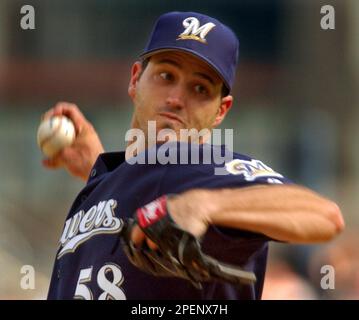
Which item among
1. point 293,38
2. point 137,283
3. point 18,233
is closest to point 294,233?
point 137,283

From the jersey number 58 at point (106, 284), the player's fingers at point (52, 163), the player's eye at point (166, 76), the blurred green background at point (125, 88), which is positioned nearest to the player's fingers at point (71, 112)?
the player's fingers at point (52, 163)

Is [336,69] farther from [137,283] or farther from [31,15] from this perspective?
[137,283]

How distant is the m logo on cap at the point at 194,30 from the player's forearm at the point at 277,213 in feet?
2.81

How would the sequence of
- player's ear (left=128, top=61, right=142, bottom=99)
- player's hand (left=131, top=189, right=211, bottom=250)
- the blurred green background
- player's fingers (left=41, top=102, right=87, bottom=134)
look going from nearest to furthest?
1. player's hand (left=131, top=189, right=211, bottom=250)
2. player's ear (left=128, top=61, right=142, bottom=99)
3. player's fingers (left=41, top=102, right=87, bottom=134)
4. the blurred green background

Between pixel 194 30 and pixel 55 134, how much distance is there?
0.64 m

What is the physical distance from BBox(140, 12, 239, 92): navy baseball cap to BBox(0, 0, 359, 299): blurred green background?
3.97m

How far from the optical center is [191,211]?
68.8 inches

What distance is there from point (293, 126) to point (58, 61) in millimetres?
2410

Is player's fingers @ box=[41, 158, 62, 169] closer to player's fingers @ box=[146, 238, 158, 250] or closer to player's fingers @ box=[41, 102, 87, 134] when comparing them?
player's fingers @ box=[41, 102, 87, 134]

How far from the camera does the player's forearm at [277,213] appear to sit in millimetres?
1792

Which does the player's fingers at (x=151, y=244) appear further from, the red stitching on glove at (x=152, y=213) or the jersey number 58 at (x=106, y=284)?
the jersey number 58 at (x=106, y=284)

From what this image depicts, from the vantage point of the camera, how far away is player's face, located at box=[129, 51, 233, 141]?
8.49 ft

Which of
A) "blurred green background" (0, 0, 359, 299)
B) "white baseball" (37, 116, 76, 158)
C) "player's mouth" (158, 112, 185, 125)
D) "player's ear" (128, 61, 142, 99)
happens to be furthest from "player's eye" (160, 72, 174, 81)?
"blurred green background" (0, 0, 359, 299)

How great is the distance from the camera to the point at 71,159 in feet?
10.6
